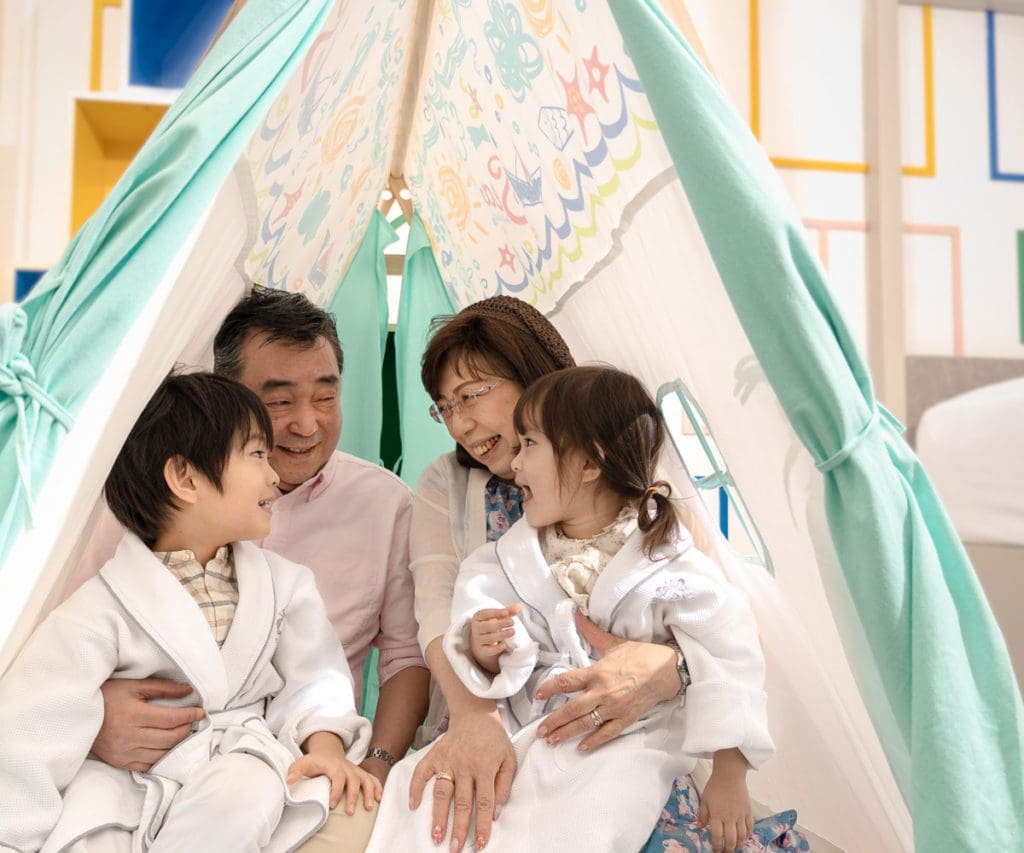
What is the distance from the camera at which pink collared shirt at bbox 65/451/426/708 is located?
5.52 feet

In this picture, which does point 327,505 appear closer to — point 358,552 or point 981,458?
point 358,552

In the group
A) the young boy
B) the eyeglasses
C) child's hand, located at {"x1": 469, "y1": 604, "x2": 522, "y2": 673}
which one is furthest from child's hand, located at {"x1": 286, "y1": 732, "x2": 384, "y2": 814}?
the eyeglasses

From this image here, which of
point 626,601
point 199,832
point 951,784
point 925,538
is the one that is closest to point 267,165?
point 626,601

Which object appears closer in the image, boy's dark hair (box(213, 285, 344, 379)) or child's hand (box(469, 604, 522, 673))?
child's hand (box(469, 604, 522, 673))

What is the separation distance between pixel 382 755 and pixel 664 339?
75 cm

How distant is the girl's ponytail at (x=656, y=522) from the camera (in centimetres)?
131

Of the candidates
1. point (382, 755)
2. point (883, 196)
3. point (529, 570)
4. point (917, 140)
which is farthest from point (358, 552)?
point (917, 140)

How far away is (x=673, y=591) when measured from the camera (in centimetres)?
129

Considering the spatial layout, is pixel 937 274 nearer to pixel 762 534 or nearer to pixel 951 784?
pixel 762 534

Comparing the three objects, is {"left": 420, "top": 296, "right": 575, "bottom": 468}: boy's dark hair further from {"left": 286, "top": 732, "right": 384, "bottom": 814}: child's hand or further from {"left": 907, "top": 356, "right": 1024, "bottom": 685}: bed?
{"left": 907, "top": 356, "right": 1024, "bottom": 685}: bed

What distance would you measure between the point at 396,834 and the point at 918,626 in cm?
63

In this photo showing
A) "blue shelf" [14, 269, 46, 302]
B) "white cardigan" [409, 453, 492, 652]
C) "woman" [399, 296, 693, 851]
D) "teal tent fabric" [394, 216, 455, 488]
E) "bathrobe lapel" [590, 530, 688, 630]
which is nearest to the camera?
"bathrobe lapel" [590, 530, 688, 630]

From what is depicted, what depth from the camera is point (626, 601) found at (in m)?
1.31

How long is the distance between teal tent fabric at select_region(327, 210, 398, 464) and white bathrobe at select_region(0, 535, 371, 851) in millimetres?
1058
